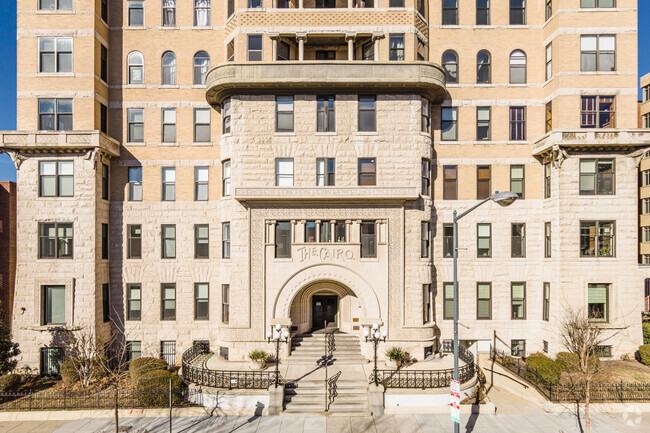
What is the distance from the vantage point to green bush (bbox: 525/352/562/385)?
57.0ft

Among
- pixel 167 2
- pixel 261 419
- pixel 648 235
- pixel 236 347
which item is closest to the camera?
pixel 261 419

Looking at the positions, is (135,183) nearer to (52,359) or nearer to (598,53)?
(52,359)

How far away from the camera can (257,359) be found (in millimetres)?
18734

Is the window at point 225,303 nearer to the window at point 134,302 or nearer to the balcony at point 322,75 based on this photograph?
the window at point 134,302

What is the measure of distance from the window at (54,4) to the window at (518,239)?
92.4ft

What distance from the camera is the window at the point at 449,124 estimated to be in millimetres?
22719

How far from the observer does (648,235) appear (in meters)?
35.0

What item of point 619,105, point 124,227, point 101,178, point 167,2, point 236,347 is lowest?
point 236,347

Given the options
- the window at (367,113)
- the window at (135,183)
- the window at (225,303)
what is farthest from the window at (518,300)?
the window at (135,183)

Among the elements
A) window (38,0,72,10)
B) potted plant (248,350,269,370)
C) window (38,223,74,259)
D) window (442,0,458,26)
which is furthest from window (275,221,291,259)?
window (38,0,72,10)

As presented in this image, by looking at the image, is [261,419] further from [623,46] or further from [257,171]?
[623,46]

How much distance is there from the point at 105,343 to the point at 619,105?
3101 centimetres

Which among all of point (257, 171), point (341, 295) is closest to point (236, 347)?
point (341, 295)

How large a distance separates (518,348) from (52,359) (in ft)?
85.4
